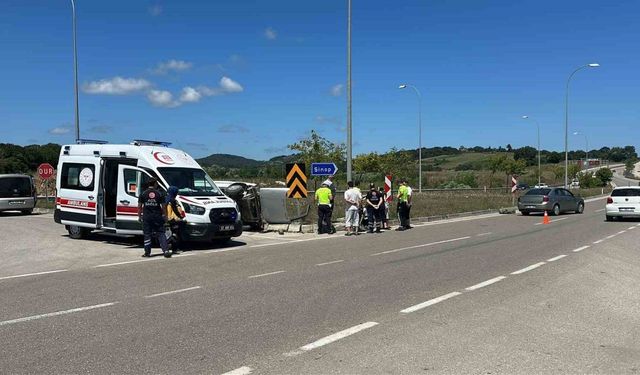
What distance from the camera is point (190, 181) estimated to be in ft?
51.0

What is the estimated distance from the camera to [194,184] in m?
15.6

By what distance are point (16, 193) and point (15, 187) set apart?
315mm

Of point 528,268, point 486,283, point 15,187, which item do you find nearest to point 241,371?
point 486,283

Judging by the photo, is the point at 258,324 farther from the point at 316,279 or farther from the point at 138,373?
the point at 316,279

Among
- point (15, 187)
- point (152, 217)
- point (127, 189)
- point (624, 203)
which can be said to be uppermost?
point (127, 189)

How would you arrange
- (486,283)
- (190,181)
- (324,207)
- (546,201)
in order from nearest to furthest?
(486,283)
(190,181)
(324,207)
(546,201)

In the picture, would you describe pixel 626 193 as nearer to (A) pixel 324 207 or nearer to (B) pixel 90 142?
(A) pixel 324 207

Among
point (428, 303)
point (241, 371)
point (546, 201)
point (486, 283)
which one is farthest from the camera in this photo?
point (546, 201)

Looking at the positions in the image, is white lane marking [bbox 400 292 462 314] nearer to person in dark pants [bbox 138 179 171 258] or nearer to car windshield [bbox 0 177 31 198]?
person in dark pants [bbox 138 179 171 258]

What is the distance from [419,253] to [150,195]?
6.61 meters

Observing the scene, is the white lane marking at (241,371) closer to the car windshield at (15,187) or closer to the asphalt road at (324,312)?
the asphalt road at (324,312)

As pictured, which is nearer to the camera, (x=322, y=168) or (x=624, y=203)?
(x=322, y=168)

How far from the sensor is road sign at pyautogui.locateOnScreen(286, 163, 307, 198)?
63.3 ft

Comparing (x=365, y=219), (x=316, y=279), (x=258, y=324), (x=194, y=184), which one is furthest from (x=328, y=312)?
(x=365, y=219)
